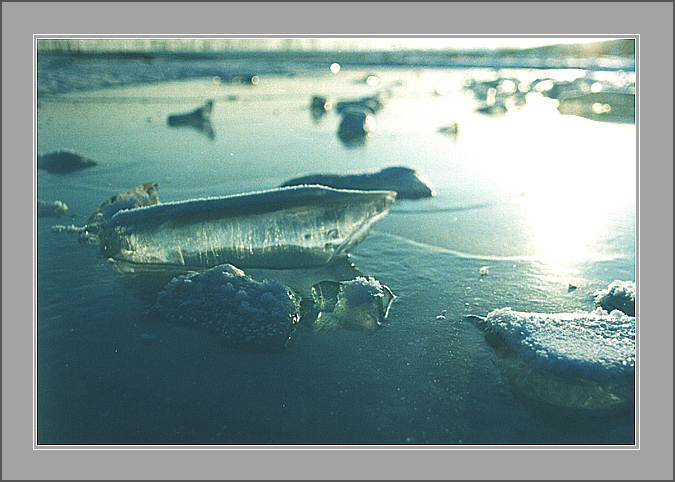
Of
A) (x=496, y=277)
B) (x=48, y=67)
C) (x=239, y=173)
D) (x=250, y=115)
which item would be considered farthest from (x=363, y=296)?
(x=48, y=67)

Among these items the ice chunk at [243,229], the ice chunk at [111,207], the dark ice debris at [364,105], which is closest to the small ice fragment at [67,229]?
the ice chunk at [111,207]

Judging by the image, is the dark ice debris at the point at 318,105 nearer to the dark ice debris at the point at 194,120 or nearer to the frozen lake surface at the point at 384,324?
the dark ice debris at the point at 194,120

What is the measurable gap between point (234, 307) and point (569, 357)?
1485mm

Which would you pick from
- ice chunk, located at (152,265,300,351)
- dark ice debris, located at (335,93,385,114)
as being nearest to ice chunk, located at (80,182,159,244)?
ice chunk, located at (152,265,300,351)

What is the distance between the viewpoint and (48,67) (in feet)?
39.4

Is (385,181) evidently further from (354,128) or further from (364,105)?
(364,105)

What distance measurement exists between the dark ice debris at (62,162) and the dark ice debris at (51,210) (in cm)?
140

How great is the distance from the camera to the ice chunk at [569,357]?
6.35 ft

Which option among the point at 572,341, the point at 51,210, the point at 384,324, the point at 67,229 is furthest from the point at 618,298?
the point at 51,210

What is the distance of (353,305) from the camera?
255cm

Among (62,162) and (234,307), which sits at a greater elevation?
(62,162)

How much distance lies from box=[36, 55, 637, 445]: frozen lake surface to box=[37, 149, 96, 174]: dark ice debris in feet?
0.61

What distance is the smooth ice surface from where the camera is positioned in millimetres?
1959

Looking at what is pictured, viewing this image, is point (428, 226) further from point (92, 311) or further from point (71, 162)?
point (71, 162)
